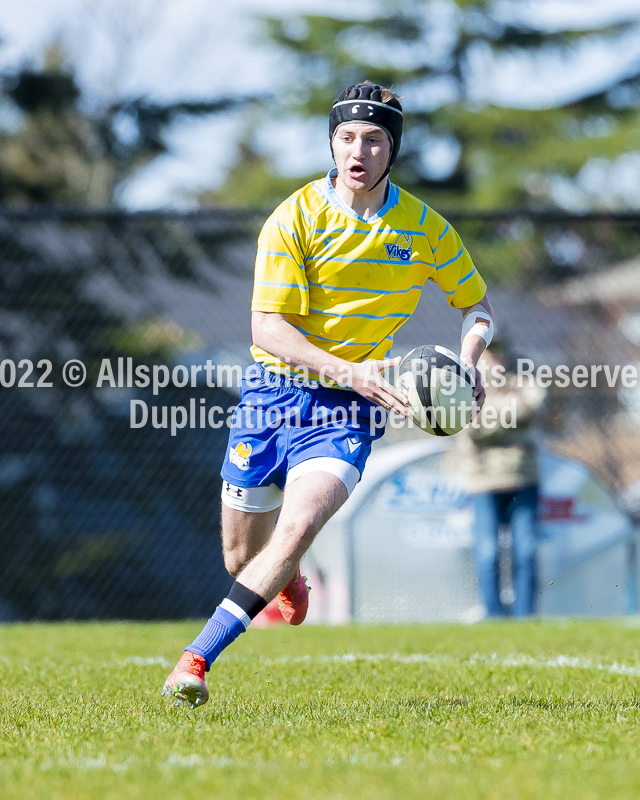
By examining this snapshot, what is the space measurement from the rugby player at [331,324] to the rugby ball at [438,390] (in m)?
0.07

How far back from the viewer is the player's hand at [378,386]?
3740 mm

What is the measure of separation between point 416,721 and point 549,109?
1900 centimetres

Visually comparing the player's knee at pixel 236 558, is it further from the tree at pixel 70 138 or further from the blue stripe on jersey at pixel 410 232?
the tree at pixel 70 138

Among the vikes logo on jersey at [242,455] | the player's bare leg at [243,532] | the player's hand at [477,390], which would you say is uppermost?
the player's hand at [477,390]

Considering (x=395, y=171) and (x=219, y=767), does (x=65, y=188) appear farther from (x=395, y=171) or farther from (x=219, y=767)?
(x=219, y=767)

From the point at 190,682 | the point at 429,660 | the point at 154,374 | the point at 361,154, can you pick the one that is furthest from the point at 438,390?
the point at 154,374

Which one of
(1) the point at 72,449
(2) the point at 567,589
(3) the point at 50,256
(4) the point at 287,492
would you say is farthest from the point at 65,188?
(4) the point at 287,492

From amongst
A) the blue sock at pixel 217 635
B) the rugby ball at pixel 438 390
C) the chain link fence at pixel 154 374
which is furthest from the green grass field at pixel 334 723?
the chain link fence at pixel 154 374

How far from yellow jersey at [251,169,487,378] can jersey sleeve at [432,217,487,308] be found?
6 centimetres

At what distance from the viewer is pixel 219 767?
265 cm

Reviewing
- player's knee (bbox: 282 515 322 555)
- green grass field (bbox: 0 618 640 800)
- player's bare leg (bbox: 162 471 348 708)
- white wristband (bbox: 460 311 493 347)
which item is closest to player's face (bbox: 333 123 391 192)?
white wristband (bbox: 460 311 493 347)

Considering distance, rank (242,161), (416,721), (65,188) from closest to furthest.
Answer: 1. (416,721)
2. (65,188)
3. (242,161)

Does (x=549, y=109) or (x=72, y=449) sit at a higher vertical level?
(x=549, y=109)

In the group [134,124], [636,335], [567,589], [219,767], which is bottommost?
[567,589]
